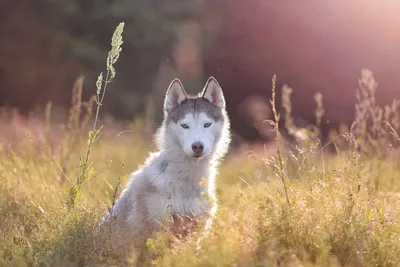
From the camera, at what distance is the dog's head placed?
5.14 meters

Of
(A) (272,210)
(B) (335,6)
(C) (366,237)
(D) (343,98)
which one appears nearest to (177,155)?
(A) (272,210)

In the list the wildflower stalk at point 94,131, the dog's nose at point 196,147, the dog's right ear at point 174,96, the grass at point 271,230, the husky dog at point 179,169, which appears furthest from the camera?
the dog's right ear at point 174,96

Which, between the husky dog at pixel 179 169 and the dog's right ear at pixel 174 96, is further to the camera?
the dog's right ear at pixel 174 96

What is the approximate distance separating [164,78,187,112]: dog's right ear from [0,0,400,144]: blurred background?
9.74 metres

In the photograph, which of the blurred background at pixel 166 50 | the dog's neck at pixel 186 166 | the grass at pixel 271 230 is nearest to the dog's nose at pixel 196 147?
the dog's neck at pixel 186 166

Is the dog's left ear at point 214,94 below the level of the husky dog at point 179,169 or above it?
above

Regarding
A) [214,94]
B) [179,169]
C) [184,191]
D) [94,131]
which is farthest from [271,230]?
[214,94]

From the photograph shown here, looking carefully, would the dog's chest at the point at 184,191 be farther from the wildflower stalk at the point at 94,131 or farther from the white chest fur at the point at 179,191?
the wildflower stalk at the point at 94,131

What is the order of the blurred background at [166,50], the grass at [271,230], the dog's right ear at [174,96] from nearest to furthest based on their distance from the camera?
the grass at [271,230]
the dog's right ear at [174,96]
the blurred background at [166,50]

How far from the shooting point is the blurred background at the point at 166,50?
51.9 feet

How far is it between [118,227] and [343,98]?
10.3 metres

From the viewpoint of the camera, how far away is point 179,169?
16.9 feet

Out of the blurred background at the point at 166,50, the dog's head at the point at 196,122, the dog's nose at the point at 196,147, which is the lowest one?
the dog's nose at the point at 196,147

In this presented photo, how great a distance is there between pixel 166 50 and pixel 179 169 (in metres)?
13.5
